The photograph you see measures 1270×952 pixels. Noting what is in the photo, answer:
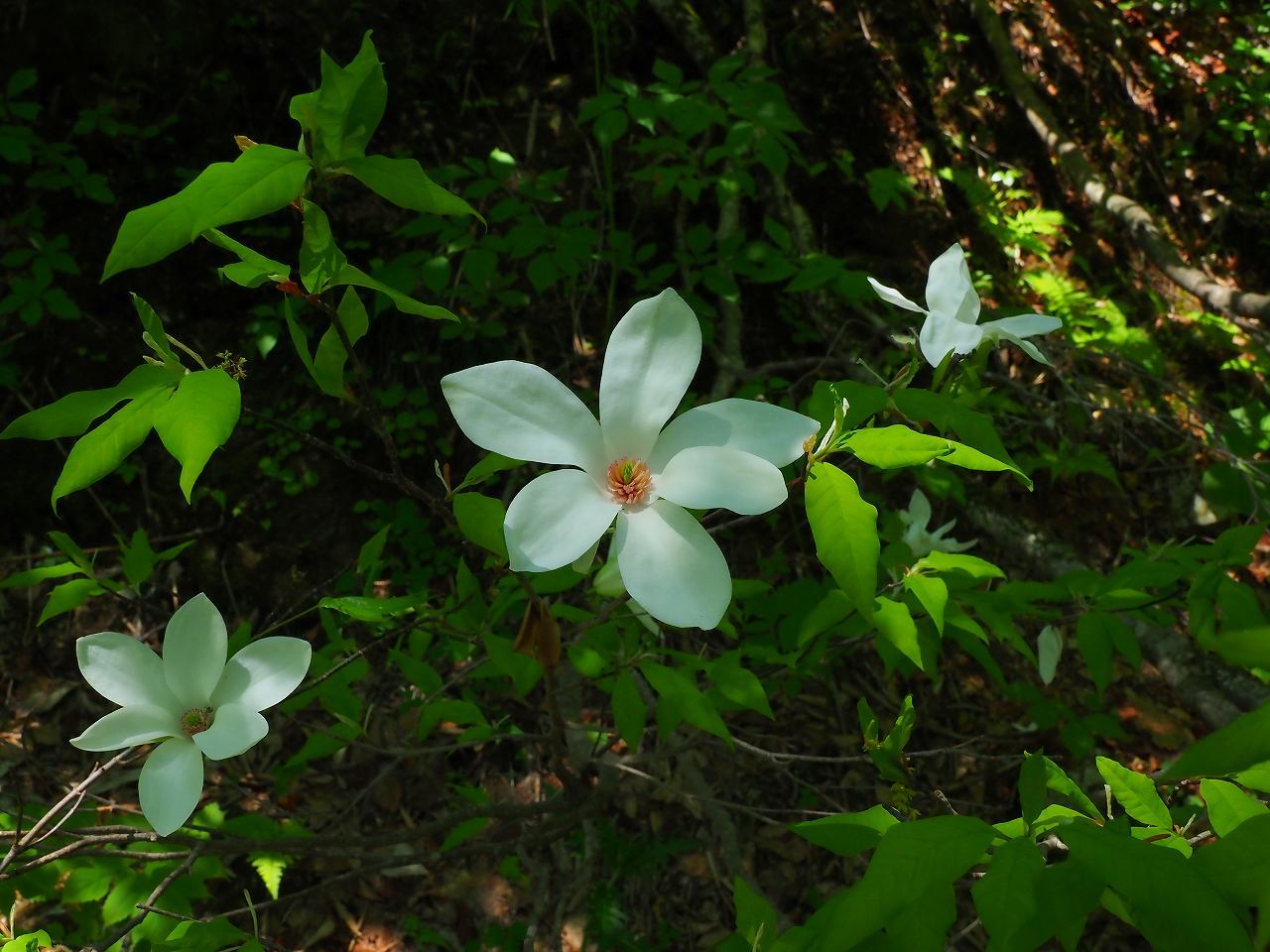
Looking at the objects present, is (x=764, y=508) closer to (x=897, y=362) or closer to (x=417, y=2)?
(x=897, y=362)

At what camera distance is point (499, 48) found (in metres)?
3.97

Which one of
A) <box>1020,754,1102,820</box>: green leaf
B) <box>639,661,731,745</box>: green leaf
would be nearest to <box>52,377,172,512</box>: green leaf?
<box>639,661,731,745</box>: green leaf

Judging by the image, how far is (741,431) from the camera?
96 centimetres

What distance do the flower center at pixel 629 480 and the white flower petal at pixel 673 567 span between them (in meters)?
0.05

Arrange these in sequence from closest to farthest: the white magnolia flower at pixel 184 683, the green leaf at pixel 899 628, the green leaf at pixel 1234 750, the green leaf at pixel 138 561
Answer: the green leaf at pixel 1234 750, the white magnolia flower at pixel 184 683, the green leaf at pixel 899 628, the green leaf at pixel 138 561

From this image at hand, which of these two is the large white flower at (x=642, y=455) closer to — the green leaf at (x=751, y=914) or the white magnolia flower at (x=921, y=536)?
the green leaf at (x=751, y=914)

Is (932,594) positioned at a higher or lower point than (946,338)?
lower

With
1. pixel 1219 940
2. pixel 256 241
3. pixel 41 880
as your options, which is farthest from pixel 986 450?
Result: pixel 256 241

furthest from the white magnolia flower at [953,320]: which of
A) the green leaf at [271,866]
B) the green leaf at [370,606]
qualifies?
the green leaf at [271,866]

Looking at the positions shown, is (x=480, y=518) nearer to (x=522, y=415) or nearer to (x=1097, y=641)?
(x=522, y=415)

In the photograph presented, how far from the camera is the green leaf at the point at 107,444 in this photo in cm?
89

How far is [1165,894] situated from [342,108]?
1.15 meters

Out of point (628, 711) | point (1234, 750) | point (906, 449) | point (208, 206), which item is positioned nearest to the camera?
point (1234, 750)

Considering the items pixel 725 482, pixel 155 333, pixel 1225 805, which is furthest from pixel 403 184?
pixel 1225 805
